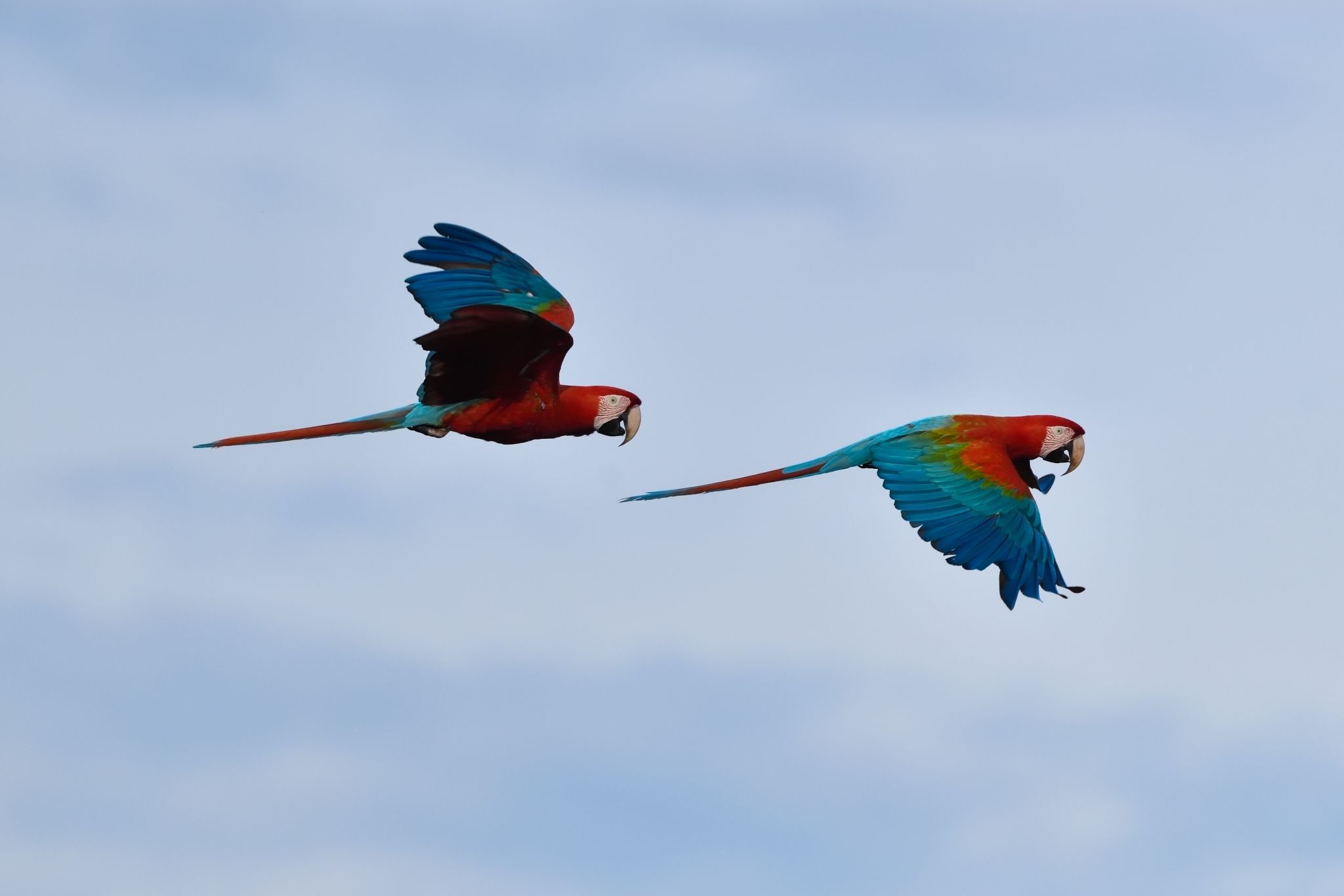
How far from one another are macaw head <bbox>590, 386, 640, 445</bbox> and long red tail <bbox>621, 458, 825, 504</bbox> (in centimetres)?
46

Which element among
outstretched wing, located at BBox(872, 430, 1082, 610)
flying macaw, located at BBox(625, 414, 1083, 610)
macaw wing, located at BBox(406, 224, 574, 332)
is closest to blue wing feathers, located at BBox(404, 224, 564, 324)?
macaw wing, located at BBox(406, 224, 574, 332)

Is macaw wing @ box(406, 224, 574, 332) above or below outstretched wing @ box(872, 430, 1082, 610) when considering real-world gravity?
above

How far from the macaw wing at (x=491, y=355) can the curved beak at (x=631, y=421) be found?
2.21ft

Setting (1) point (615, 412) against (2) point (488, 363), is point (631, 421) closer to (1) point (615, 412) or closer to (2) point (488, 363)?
(1) point (615, 412)

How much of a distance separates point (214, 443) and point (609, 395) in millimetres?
2602

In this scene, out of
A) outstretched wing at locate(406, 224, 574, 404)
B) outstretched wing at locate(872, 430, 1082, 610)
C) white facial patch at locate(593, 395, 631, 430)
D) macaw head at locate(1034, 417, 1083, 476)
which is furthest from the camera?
macaw head at locate(1034, 417, 1083, 476)

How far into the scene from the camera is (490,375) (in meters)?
13.6

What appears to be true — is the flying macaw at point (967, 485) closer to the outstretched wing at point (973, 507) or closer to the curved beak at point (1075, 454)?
the outstretched wing at point (973, 507)

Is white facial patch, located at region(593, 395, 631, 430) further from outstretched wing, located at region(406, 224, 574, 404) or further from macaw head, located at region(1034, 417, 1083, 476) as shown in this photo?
macaw head, located at region(1034, 417, 1083, 476)

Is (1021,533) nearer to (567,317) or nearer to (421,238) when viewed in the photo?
(567,317)

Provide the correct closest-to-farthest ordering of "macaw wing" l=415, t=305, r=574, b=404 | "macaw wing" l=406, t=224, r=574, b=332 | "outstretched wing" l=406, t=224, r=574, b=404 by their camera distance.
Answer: "macaw wing" l=415, t=305, r=574, b=404 < "outstretched wing" l=406, t=224, r=574, b=404 < "macaw wing" l=406, t=224, r=574, b=332

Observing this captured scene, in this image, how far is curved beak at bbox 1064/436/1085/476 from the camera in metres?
15.0

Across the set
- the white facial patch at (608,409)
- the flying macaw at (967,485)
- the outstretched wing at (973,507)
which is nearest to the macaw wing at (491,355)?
the white facial patch at (608,409)

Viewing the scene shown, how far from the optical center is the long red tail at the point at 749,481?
47.2 feet
